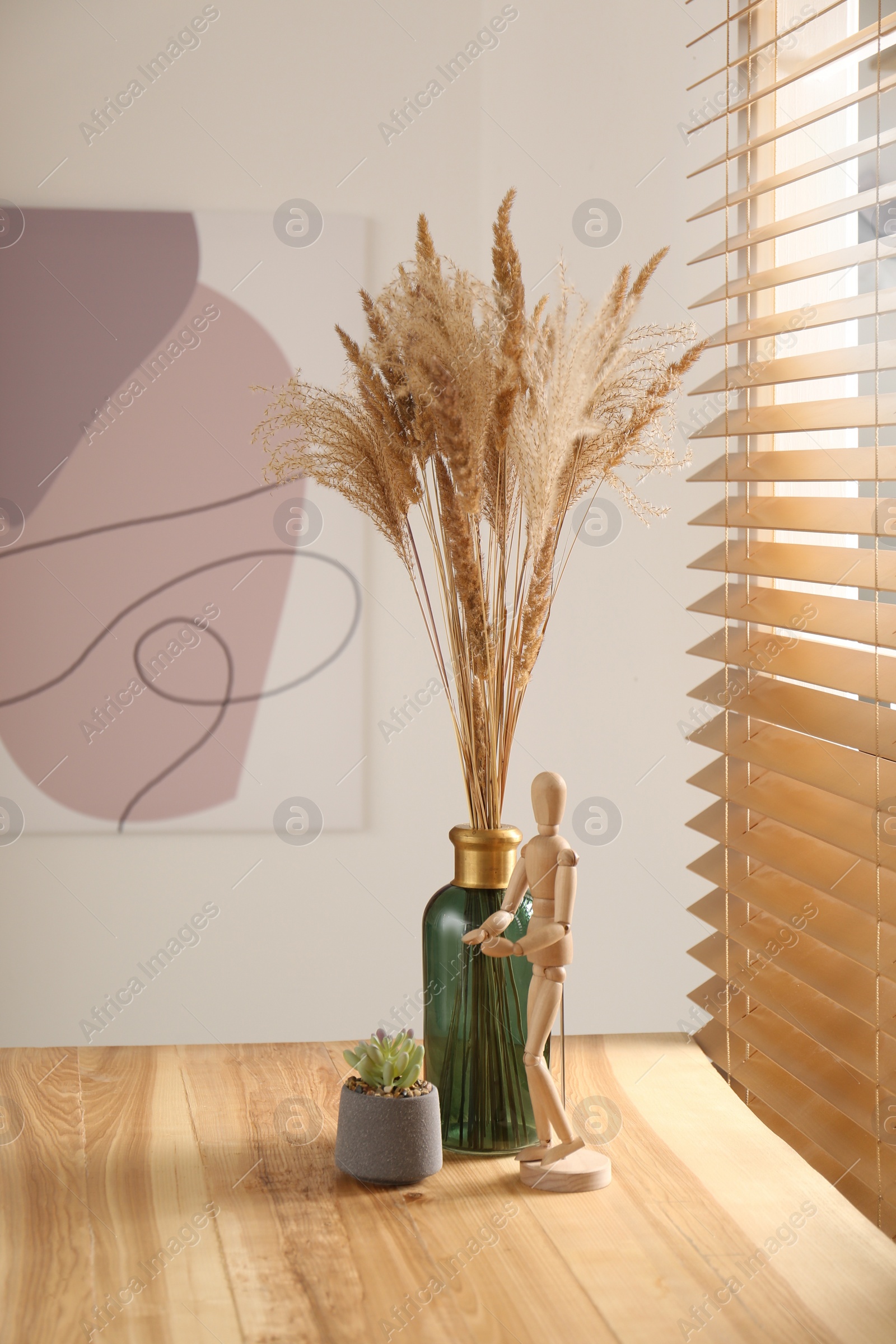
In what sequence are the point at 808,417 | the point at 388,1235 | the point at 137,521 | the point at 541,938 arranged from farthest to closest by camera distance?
1. the point at 137,521
2. the point at 808,417
3. the point at 541,938
4. the point at 388,1235

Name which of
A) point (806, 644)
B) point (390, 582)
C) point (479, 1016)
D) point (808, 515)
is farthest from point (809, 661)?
point (390, 582)

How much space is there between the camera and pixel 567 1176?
1061mm

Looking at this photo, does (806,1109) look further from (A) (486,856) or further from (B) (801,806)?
(A) (486,856)

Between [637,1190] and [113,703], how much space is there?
151 cm

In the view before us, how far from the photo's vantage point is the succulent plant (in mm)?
1058

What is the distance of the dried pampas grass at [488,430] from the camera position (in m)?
1.12

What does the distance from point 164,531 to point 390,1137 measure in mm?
1475

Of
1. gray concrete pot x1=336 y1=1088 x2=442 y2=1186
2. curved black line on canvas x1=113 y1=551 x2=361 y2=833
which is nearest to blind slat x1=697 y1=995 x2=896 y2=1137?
gray concrete pot x1=336 y1=1088 x2=442 y2=1186

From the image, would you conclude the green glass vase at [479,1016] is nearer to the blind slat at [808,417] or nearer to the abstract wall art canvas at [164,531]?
the blind slat at [808,417]

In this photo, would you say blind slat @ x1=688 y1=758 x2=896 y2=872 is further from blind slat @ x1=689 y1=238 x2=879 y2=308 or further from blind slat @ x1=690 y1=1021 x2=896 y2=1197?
blind slat @ x1=689 y1=238 x2=879 y2=308

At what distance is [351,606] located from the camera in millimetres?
2332

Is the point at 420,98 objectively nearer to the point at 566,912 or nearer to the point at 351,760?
the point at 351,760

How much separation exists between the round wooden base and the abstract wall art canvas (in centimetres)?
133

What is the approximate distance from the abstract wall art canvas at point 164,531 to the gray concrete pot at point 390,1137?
51.1 inches
